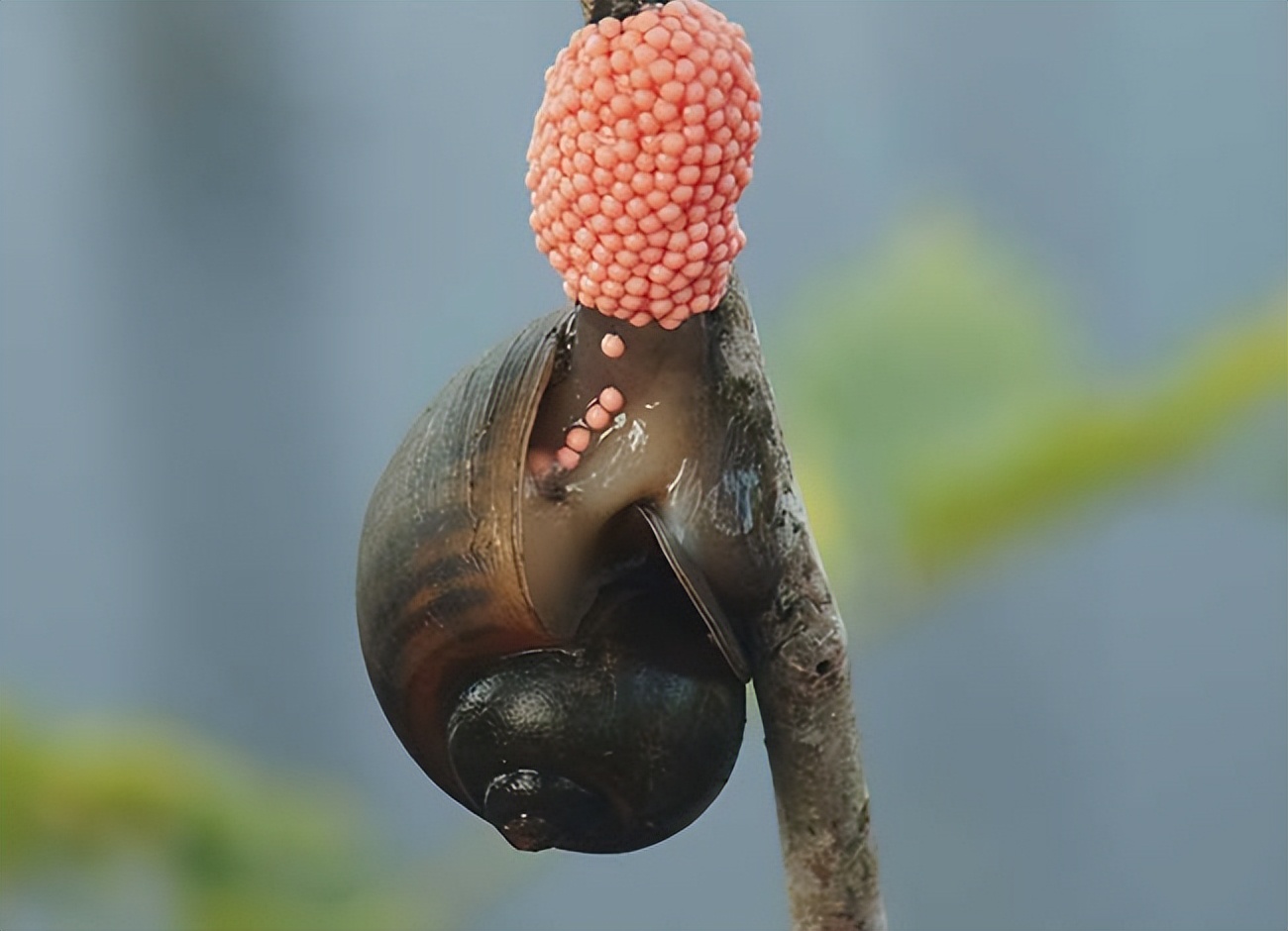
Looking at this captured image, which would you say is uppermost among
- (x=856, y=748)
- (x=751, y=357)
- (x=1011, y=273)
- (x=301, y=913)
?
(x=1011, y=273)

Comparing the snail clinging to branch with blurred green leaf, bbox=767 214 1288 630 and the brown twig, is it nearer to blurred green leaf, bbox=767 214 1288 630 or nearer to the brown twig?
the brown twig

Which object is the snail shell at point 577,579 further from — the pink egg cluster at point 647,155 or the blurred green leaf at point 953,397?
the blurred green leaf at point 953,397

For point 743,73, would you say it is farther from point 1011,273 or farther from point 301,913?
point 301,913

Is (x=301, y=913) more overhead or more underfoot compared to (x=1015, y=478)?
more underfoot

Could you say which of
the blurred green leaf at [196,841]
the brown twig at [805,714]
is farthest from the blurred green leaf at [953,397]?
the brown twig at [805,714]

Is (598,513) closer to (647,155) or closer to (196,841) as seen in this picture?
(647,155)

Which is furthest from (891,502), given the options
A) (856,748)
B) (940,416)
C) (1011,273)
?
(856,748)
